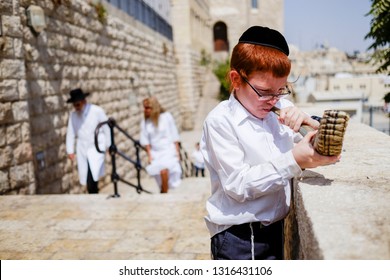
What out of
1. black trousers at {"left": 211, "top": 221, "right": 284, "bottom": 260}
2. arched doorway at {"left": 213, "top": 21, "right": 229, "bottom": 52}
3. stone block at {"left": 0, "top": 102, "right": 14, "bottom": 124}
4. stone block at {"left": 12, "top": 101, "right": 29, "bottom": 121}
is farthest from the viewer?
arched doorway at {"left": 213, "top": 21, "right": 229, "bottom": 52}

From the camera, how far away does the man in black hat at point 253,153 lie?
1.30 m

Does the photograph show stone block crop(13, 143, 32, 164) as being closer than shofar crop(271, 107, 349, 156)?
No

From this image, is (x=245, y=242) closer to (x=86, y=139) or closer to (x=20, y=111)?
(x=20, y=111)

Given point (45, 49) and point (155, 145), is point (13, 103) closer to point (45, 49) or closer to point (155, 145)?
point (45, 49)

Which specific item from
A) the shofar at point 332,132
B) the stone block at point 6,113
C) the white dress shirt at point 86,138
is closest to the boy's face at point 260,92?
the shofar at point 332,132

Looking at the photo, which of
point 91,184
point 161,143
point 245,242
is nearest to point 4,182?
point 91,184

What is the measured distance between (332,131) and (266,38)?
17.7 inches

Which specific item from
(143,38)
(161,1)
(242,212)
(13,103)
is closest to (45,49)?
(13,103)

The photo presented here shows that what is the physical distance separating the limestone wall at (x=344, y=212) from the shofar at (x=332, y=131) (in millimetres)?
188

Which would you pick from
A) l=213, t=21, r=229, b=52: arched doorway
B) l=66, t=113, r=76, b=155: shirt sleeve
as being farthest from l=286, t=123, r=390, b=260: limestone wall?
l=213, t=21, r=229, b=52: arched doorway

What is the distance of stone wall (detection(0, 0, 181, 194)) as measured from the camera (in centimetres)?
429

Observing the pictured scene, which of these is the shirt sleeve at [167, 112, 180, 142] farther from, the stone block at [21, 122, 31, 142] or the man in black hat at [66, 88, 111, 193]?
the stone block at [21, 122, 31, 142]

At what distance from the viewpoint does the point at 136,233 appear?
3500 mm

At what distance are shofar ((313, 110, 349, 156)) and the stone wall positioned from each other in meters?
3.84
